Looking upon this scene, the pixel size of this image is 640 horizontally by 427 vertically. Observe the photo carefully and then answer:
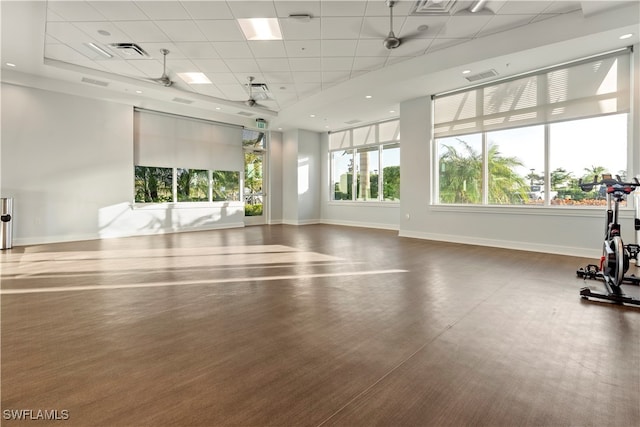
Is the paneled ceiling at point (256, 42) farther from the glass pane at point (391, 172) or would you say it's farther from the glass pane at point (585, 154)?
the glass pane at point (391, 172)

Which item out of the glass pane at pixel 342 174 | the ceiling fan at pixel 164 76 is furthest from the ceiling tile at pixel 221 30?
the glass pane at pixel 342 174

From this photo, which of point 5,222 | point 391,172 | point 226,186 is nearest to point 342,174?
point 391,172

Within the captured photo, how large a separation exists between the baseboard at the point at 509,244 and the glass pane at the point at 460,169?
89 cm

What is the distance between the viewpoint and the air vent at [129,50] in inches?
221

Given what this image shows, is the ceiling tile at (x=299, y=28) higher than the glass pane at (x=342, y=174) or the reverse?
higher

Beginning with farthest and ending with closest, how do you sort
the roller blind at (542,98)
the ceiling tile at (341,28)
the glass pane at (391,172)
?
1. the glass pane at (391,172)
2. the roller blind at (542,98)
3. the ceiling tile at (341,28)

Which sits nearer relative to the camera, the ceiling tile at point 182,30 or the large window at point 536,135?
the ceiling tile at point 182,30

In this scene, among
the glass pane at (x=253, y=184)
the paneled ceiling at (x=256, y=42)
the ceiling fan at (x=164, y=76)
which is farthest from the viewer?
the glass pane at (x=253, y=184)

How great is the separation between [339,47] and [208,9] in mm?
2364

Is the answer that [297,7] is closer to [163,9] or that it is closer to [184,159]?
[163,9]

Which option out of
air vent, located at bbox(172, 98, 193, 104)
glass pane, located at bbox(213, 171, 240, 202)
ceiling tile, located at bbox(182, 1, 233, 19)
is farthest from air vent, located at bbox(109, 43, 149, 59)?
glass pane, located at bbox(213, 171, 240, 202)

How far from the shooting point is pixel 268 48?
18.9 ft

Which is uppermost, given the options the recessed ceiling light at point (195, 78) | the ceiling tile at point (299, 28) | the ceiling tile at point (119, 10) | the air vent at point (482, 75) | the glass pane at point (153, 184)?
the recessed ceiling light at point (195, 78)

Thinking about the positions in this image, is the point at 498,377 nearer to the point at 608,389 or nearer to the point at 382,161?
the point at 608,389
